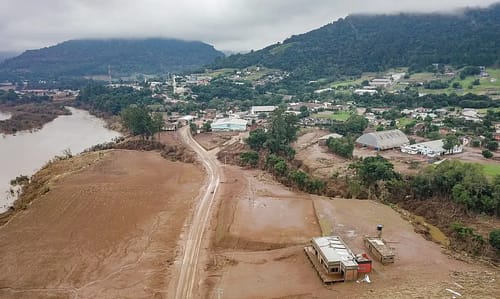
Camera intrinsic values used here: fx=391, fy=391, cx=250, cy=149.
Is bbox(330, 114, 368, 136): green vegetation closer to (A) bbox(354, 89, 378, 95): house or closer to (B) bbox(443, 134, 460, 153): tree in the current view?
(B) bbox(443, 134, 460, 153): tree

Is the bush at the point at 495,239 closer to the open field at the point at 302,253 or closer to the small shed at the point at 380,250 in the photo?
the open field at the point at 302,253

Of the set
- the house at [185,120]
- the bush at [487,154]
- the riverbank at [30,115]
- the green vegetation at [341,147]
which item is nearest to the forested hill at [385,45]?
the house at [185,120]

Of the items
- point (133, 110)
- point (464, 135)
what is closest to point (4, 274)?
point (133, 110)

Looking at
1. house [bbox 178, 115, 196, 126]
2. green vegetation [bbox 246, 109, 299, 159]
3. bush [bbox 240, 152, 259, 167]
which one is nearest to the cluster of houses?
green vegetation [bbox 246, 109, 299, 159]

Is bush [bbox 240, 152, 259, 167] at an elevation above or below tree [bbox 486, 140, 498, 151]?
below

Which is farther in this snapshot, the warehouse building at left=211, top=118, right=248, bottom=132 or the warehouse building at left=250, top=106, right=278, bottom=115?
the warehouse building at left=250, top=106, right=278, bottom=115

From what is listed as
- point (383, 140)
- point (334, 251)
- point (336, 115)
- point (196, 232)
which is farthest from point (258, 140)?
point (336, 115)

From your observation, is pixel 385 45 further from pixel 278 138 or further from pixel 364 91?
pixel 278 138
